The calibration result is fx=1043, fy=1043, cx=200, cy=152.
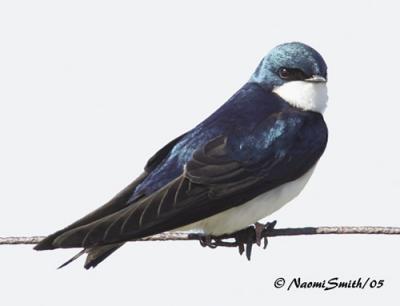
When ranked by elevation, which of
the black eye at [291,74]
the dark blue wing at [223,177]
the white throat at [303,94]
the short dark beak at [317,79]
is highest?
the black eye at [291,74]

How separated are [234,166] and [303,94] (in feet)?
1.60

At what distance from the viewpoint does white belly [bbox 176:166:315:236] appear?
3.78m

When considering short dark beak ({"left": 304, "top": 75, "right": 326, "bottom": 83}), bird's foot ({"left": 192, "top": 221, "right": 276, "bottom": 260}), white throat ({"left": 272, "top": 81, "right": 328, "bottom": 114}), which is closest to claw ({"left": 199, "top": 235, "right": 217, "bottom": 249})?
bird's foot ({"left": 192, "top": 221, "right": 276, "bottom": 260})

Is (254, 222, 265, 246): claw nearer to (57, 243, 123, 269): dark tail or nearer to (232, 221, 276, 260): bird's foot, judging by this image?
(232, 221, 276, 260): bird's foot

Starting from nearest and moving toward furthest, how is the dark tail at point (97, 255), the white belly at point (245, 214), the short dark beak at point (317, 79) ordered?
the dark tail at point (97, 255) < the white belly at point (245, 214) < the short dark beak at point (317, 79)

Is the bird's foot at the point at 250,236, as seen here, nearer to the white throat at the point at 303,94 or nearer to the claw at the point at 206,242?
the claw at the point at 206,242

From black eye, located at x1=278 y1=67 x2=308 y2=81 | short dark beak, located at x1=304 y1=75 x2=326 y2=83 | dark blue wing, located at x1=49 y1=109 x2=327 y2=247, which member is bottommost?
dark blue wing, located at x1=49 y1=109 x2=327 y2=247

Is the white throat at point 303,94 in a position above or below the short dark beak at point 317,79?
below

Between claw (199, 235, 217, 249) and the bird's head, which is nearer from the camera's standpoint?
claw (199, 235, 217, 249)

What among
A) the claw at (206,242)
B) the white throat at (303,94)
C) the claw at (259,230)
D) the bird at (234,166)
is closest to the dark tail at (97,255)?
the bird at (234,166)

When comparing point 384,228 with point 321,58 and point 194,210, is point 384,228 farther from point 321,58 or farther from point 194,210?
point 321,58

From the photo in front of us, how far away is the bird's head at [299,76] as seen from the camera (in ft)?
13.4

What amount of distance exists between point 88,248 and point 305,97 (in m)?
1.18

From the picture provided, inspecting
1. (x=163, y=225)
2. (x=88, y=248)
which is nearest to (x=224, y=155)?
(x=163, y=225)
